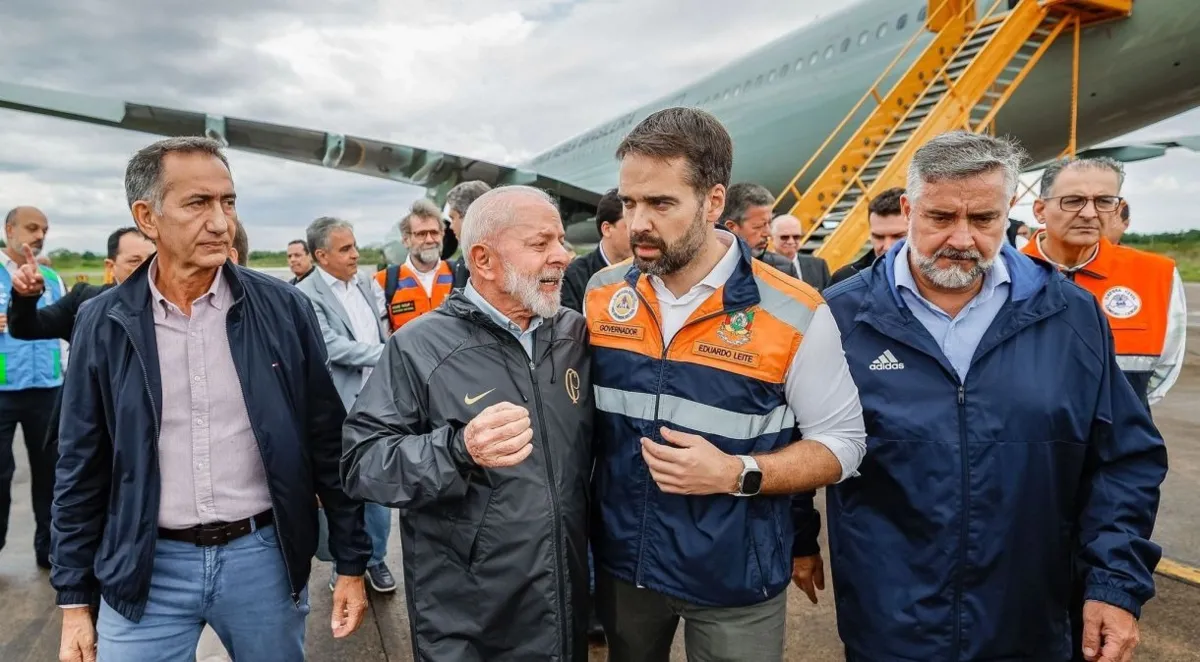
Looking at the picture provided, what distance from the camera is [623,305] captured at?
1.96 meters

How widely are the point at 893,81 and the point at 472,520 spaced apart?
1083 centimetres

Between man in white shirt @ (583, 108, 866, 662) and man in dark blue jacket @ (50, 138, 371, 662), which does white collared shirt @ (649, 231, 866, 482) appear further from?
man in dark blue jacket @ (50, 138, 371, 662)

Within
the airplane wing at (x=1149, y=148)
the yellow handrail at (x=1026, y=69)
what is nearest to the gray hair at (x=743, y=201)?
the yellow handrail at (x=1026, y=69)

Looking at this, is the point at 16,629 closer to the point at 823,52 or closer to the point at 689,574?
the point at 689,574

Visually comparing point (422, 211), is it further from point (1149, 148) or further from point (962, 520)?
point (1149, 148)

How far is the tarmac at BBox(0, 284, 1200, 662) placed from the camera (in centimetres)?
313

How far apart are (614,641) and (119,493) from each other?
4.69 ft

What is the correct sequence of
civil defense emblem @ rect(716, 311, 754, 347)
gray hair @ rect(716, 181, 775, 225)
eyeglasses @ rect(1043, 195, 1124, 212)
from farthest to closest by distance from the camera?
gray hair @ rect(716, 181, 775, 225) < eyeglasses @ rect(1043, 195, 1124, 212) < civil defense emblem @ rect(716, 311, 754, 347)

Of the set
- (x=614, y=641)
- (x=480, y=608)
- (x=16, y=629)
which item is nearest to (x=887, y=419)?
(x=614, y=641)

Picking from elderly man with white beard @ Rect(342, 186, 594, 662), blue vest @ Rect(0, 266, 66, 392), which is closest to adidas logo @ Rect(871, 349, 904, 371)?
elderly man with white beard @ Rect(342, 186, 594, 662)

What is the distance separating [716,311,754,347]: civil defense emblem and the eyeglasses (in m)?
1.74

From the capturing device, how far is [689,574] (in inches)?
69.9

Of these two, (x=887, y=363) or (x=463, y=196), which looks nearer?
(x=887, y=363)

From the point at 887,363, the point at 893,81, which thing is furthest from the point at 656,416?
the point at 893,81
